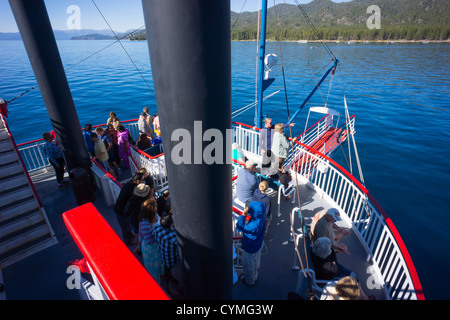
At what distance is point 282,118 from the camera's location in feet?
65.6

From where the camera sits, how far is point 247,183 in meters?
4.68

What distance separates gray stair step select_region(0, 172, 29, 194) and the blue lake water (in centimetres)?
614

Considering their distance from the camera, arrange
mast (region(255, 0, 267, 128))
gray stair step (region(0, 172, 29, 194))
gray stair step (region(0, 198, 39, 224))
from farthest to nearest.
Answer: mast (region(255, 0, 267, 128))
gray stair step (region(0, 172, 29, 194))
gray stair step (region(0, 198, 39, 224))

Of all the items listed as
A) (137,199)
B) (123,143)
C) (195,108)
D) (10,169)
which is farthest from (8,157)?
(195,108)

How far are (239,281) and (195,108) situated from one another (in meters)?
3.60

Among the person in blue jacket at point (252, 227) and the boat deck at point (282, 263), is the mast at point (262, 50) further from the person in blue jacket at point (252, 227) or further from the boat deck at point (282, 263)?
the person in blue jacket at point (252, 227)

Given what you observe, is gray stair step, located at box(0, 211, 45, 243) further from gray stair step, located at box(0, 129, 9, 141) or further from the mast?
the mast

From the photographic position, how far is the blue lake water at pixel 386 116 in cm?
834

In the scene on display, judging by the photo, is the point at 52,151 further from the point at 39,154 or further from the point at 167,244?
the point at 167,244

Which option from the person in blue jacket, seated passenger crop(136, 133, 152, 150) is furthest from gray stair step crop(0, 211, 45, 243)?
the person in blue jacket

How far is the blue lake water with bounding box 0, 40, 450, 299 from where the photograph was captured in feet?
27.3
